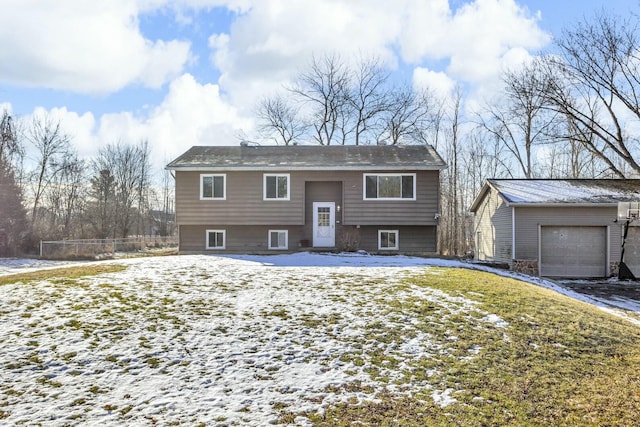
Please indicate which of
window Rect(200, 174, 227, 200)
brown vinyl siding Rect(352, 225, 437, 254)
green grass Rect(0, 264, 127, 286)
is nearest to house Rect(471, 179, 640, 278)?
brown vinyl siding Rect(352, 225, 437, 254)

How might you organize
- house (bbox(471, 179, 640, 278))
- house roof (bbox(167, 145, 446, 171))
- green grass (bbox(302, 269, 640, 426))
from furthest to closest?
house roof (bbox(167, 145, 446, 171)) → house (bbox(471, 179, 640, 278)) → green grass (bbox(302, 269, 640, 426))

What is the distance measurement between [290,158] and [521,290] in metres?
12.7

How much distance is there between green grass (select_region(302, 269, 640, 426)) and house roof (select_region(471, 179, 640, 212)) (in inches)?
370

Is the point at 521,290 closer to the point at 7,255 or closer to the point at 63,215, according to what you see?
the point at 7,255

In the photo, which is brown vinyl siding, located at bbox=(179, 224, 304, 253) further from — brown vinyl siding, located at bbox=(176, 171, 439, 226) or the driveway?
the driveway

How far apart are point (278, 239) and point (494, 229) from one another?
31.6 feet

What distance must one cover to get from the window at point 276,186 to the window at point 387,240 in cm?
468

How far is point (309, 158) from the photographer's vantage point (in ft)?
65.6

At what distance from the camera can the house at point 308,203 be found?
18.8m

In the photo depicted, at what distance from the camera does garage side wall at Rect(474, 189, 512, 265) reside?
17.3 meters

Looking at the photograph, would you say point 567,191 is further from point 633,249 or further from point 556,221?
point 633,249

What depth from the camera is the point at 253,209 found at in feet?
62.6

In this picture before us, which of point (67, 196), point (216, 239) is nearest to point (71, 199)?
point (67, 196)

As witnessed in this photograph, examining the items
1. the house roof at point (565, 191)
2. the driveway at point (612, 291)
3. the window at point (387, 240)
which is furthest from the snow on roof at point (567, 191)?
the window at point (387, 240)
